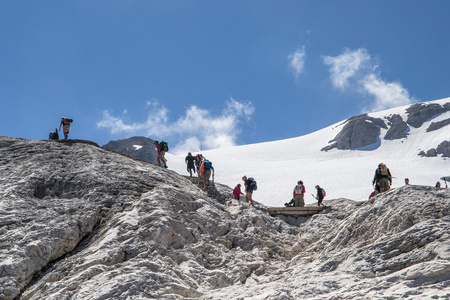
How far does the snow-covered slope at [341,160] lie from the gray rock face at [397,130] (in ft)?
2.13

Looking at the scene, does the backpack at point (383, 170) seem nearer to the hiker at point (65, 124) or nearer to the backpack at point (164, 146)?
the backpack at point (164, 146)

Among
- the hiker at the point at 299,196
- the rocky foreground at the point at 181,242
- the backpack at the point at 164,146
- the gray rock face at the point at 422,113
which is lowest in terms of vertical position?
the rocky foreground at the point at 181,242

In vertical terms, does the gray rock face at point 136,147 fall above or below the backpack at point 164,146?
above

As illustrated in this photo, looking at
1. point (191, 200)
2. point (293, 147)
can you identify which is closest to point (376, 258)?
point (191, 200)

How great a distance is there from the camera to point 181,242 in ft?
Answer: 40.2

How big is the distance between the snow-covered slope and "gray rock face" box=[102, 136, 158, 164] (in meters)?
5.78

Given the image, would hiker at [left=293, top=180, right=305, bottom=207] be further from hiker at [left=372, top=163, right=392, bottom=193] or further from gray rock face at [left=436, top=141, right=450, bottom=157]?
gray rock face at [left=436, top=141, right=450, bottom=157]

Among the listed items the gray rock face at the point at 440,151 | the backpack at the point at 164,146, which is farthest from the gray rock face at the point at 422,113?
the backpack at the point at 164,146

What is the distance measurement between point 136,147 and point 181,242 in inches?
4507

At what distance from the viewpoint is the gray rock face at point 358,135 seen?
139000 millimetres

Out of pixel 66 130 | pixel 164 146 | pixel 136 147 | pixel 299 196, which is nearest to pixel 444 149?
pixel 136 147

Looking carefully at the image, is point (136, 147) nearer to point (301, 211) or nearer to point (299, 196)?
point (299, 196)

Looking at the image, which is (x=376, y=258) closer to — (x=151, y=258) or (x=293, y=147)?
(x=151, y=258)

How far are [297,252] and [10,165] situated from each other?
11.2 m
